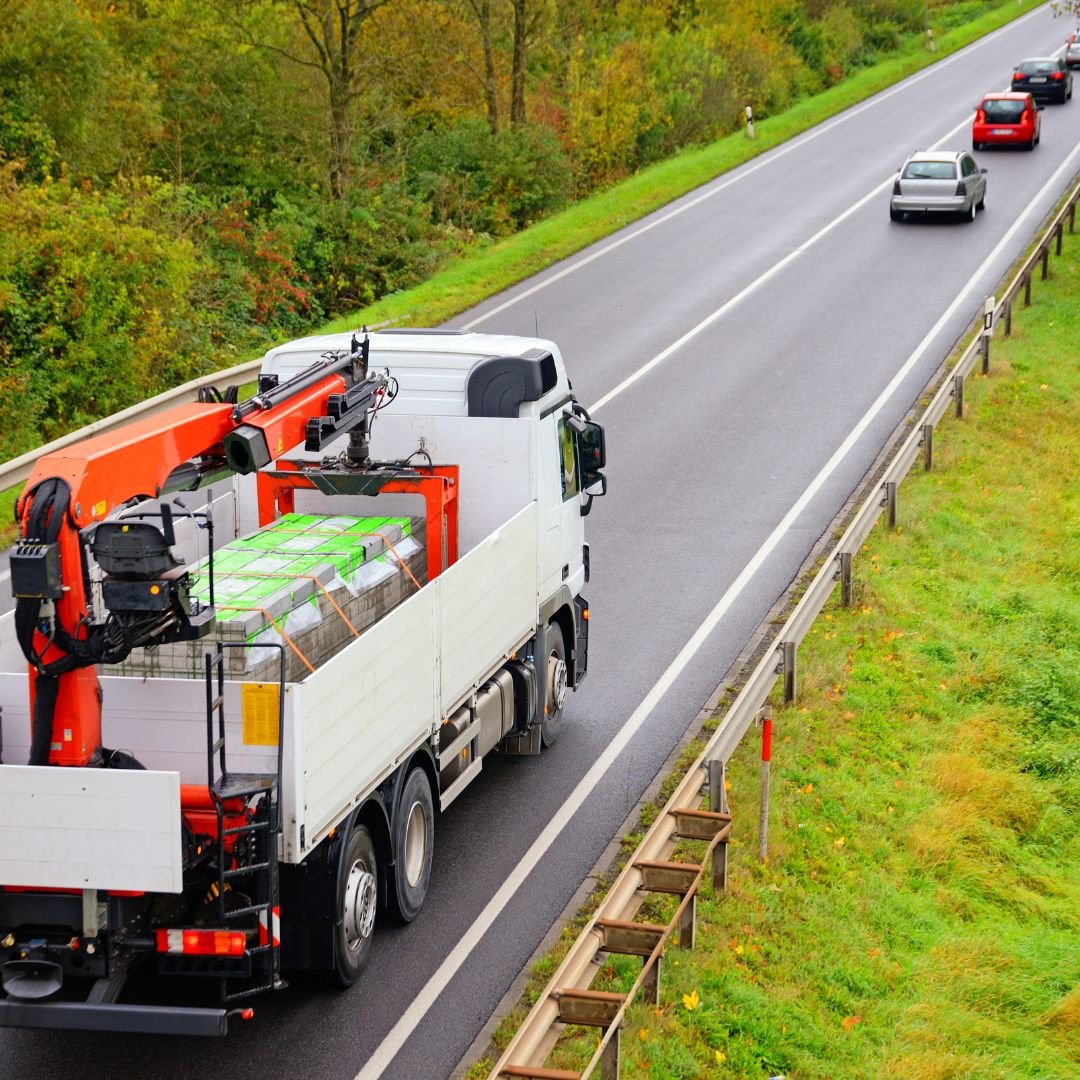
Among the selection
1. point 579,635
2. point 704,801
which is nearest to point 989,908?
point 704,801

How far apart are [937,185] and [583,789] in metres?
22.8

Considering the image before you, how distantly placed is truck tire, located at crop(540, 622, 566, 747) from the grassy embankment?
7.00 m

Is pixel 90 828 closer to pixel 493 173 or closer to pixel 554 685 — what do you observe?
pixel 554 685

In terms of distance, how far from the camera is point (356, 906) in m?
9.08

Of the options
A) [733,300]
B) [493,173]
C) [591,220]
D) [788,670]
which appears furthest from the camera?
[493,173]

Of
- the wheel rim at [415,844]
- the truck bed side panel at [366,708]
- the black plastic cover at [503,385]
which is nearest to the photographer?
the truck bed side panel at [366,708]

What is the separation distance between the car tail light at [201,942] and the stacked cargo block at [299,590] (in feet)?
4.52

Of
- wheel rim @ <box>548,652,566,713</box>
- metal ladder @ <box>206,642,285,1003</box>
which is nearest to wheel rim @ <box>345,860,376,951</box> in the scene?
metal ladder @ <box>206,642,285,1003</box>

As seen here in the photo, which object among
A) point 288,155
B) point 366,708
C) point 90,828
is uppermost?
point 288,155

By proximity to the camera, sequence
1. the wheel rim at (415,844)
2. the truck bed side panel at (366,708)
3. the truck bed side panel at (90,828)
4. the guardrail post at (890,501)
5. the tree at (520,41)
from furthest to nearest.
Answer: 1. the tree at (520,41)
2. the guardrail post at (890,501)
3. the wheel rim at (415,844)
4. the truck bed side panel at (366,708)
5. the truck bed side panel at (90,828)

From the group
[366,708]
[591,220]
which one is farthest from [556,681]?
[591,220]

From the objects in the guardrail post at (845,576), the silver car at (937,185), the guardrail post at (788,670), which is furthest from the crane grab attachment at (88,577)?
the silver car at (937,185)

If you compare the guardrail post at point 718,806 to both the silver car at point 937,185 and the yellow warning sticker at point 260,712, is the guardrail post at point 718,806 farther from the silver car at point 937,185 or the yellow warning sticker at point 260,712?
the silver car at point 937,185

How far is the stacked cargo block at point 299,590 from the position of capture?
344 inches
